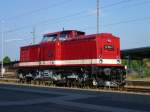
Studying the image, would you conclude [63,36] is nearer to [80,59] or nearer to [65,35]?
[65,35]

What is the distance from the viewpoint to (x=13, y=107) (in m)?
14.3

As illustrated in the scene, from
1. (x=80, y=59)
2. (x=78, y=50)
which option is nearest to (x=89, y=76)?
(x=80, y=59)

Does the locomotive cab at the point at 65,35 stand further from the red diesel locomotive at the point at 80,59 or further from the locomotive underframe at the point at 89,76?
the locomotive underframe at the point at 89,76

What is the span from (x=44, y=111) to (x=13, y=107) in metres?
1.78

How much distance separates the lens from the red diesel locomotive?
24984 mm

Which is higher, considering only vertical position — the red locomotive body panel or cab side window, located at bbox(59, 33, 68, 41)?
cab side window, located at bbox(59, 33, 68, 41)

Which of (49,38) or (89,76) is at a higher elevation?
(49,38)

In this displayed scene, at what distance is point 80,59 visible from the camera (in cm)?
2588

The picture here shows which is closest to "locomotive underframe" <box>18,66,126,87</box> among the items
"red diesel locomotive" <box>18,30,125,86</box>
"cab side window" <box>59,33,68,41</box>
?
"red diesel locomotive" <box>18,30,125,86</box>

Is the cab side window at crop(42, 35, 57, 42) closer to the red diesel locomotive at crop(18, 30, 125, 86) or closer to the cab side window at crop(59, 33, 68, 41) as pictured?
the red diesel locomotive at crop(18, 30, 125, 86)

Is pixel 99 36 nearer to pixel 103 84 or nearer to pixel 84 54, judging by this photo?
pixel 84 54

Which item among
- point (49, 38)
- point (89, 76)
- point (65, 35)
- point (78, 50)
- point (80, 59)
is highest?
point (65, 35)

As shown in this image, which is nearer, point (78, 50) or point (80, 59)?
point (80, 59)

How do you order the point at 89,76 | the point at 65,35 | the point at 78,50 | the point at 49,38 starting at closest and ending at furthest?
the point at 89,76 → the point at 78,50 → the point at 65,35 → the point at 49,38
